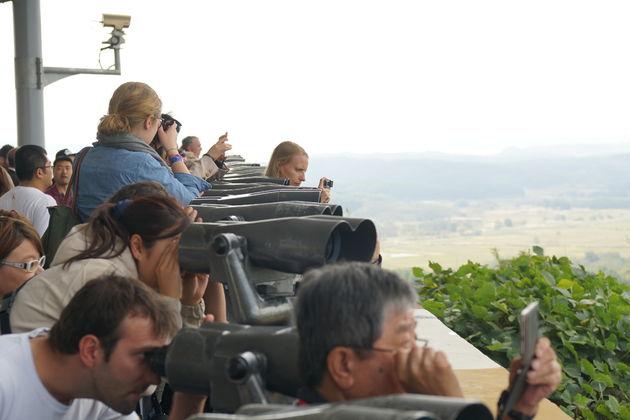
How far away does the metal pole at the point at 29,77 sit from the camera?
33.1 feet

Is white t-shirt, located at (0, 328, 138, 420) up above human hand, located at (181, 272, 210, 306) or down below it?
below

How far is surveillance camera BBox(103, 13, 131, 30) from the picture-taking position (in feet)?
38.7

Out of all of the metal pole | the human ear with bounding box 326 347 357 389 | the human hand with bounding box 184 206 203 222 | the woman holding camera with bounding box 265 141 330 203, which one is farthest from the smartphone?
the metal pole

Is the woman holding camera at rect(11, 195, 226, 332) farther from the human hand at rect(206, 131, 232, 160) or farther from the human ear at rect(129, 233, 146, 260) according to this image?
the human hand at rect(206, 131, 232, 160)

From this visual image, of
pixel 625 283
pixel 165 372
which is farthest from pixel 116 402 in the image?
pixel 625 283

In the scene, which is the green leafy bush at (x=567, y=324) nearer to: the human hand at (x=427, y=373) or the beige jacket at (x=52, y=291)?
the beige jacket at (x=52, y=291)

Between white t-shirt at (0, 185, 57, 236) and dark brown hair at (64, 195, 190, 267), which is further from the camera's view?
white t-shirt at (0, 185, 57, 236)

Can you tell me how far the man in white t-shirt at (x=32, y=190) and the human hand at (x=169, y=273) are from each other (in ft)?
10.2

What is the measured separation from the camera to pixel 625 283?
Answer: 644 centimetres

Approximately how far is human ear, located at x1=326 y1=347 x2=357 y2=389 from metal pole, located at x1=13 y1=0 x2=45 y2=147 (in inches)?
361

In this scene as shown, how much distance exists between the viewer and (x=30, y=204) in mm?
5855

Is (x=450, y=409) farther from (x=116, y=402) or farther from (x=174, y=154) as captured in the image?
(x=174, y=154)

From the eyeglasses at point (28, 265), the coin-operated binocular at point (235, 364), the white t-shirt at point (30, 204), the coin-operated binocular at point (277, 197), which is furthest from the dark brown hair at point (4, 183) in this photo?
the coin-operated binocular at point (235, 364)

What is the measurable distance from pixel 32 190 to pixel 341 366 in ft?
15.8
